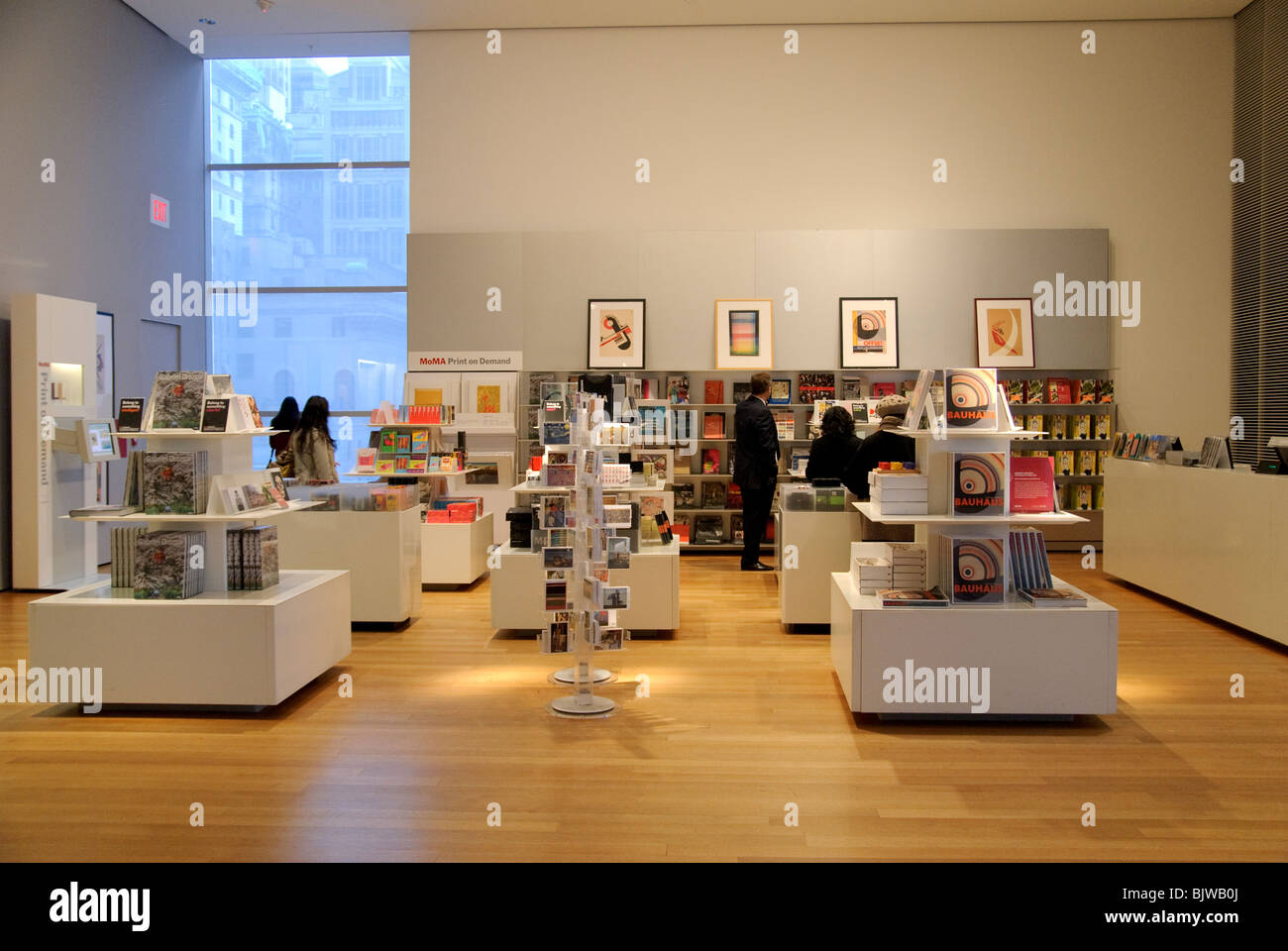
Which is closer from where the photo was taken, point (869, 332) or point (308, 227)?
point (869, 332)

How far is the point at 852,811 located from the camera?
11.8 feet

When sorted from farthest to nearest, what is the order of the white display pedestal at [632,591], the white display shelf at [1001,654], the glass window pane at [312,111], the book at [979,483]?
the glass window pane at [312,111]
the white display pedestal at [632,591]
the book at [979,483]
the white display shelf at [1001,654]

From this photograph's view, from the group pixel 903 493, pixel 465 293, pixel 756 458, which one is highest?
pixel 465 293

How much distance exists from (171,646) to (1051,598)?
4161 mm

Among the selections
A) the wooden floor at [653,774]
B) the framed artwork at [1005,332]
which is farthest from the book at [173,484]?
the framed artwork at [1005,332]

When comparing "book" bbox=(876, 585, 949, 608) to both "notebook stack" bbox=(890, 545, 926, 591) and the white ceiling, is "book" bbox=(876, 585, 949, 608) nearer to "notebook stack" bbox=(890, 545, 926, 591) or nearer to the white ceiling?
"notebook stack" bbox=(890, 545, 926, 591)

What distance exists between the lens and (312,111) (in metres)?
11.5

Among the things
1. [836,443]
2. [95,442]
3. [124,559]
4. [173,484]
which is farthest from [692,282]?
[124,559]

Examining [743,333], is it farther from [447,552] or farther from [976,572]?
[976,572]

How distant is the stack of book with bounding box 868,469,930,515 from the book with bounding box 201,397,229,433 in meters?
3.23

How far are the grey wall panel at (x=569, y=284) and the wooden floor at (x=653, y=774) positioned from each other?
16.2ft

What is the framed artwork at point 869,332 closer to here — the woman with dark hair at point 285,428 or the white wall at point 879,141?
the white wall at point 879,141

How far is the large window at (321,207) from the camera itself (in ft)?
37.6

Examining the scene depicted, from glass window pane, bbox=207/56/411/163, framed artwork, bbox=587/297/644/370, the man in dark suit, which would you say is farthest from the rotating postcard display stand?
glass window pane, bbox=207/56/411/163
